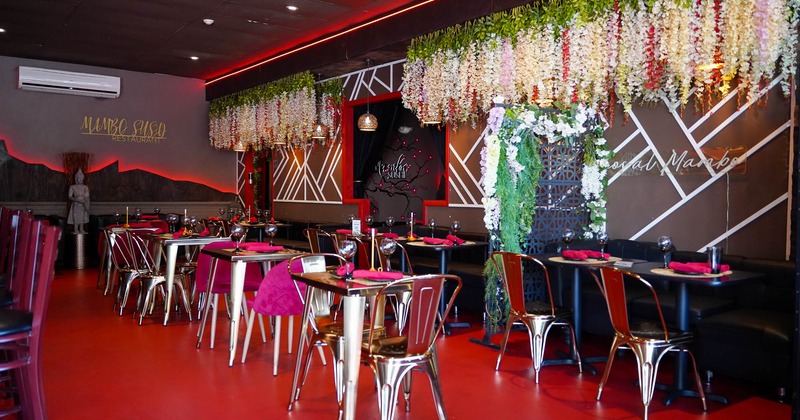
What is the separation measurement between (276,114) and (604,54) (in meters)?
6.36

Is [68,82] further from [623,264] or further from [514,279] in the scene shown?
[623,264]

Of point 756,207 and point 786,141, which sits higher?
point 786,141

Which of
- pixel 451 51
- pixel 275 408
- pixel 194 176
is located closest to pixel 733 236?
pixel 451 51

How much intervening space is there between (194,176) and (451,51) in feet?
23.5

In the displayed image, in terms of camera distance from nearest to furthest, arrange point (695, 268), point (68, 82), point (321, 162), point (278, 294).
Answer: point (695, 268) < point (278, 294) < point (321, 162) < point (68, 82)

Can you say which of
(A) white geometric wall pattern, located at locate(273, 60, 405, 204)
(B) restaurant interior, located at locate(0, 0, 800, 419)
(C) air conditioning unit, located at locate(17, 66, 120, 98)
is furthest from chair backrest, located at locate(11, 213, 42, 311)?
(C) air conditioning unit, located at locate(17, 66, 120, 98)

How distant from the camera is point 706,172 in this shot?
569 centimetres

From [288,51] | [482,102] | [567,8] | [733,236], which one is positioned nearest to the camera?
[733,236]

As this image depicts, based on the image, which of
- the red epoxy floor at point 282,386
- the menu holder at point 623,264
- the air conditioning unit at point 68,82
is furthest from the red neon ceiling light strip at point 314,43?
the red epoxy floor at point 282,386

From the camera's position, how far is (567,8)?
19.5 feet

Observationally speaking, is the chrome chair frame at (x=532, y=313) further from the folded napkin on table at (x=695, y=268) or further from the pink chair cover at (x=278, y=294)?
the pink chair cover at (x=278, y=294)

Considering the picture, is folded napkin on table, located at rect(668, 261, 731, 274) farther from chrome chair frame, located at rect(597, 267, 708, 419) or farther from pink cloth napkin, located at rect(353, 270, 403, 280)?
pink cloth napkin, located at rect(353, 270, 403, 280)

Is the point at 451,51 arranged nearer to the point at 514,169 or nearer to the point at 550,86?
the point at 550,86

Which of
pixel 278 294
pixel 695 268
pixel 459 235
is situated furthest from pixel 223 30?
pixel 695 268
